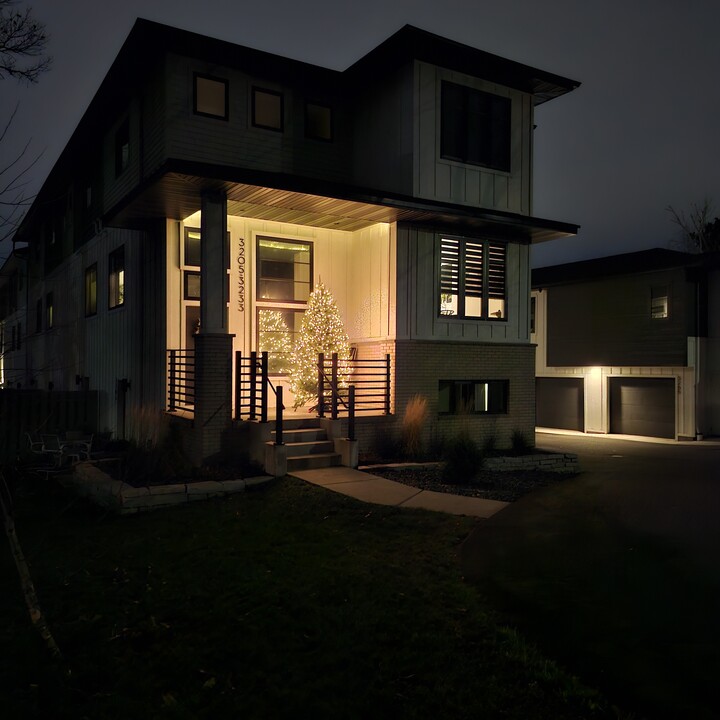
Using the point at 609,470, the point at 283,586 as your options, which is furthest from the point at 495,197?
the point at 283,586

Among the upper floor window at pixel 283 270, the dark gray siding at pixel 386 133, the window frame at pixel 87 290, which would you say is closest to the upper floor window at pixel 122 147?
the window frame at pixel 87 290

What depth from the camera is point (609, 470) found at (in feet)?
42.1

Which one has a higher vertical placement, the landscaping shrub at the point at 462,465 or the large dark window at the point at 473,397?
the large dark window at the point at 473,397

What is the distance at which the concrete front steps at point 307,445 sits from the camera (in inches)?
443

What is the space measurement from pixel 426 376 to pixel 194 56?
8.70m

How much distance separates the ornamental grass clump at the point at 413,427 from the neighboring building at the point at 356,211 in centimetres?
39

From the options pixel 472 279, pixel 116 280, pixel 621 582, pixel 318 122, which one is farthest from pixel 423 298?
pixel 621 582

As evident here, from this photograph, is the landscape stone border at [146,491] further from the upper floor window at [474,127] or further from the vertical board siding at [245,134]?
the upper floor window at [474,127]

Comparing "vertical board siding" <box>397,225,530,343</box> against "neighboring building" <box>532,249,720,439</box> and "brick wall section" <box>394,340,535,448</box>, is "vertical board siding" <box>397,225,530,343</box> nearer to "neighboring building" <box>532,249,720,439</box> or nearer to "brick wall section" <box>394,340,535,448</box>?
"brick wall section" <box>394,340,535,448</box>

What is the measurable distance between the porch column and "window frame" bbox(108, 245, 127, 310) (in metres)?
5.42

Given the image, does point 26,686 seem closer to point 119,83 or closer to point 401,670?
point 401,670

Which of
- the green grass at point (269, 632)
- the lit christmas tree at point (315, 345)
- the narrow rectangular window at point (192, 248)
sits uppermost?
the narrow rectangular window at point (192, 248)

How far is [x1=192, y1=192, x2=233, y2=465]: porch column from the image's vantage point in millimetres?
11484

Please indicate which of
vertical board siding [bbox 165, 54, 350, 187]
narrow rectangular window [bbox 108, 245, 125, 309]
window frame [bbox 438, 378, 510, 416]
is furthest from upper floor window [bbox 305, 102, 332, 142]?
window frame [bbox 438, 378, 510, 416]
